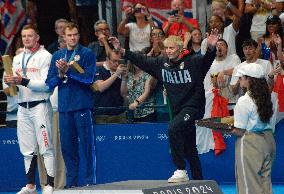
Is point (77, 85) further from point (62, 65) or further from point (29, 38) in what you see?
point (29, 38)

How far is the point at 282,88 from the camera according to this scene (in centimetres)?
1566

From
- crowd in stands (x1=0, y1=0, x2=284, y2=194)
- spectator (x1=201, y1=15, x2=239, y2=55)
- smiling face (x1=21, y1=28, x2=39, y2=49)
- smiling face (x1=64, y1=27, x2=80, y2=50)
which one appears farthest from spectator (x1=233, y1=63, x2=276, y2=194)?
spectator (x1=201, y1=15, x2=239, y2=55)

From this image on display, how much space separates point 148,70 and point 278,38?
2.46 metres

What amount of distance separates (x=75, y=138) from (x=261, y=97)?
3011 millimetres

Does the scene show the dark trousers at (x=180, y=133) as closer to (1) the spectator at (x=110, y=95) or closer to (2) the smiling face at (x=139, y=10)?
(1) the spectator at (x=110, y=95)

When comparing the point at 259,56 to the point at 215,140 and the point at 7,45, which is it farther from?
the point at 7,45

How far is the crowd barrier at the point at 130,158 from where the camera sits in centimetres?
1623

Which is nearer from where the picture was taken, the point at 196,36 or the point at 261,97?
the point at 261,97

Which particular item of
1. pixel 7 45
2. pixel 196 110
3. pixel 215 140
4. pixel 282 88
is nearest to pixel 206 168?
pixel 215 140

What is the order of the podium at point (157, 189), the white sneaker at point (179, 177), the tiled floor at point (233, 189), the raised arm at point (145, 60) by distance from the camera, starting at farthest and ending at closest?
1. the tiled floor at point (233, 189)
2. the raised arm at point (145, 60)
3. the white sneaker at point (179, 177)
4. the podium at point (157, 189)

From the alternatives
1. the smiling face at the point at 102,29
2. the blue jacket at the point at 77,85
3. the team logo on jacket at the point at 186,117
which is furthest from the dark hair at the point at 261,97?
the smiling face at the point at 102,29

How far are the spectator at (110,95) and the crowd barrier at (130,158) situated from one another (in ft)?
0.48

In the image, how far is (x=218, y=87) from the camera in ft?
52.0

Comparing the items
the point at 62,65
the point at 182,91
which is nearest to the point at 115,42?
the point at 62,65
